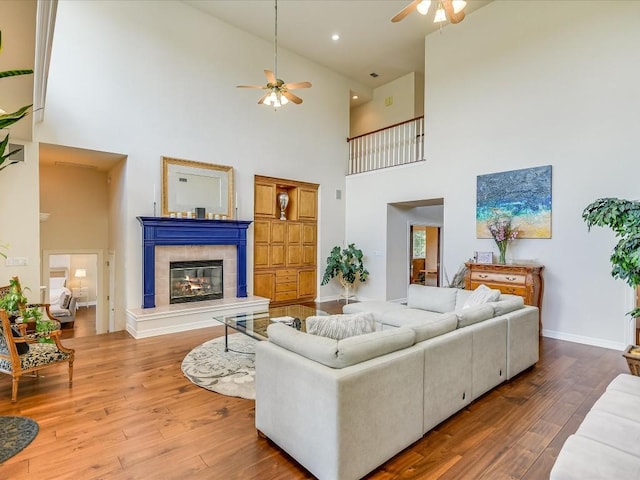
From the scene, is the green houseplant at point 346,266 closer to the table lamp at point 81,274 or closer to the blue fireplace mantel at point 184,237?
the blue fireplace mantel at point 184,237

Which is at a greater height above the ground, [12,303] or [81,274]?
[12,303]

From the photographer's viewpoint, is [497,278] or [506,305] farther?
[497,278]

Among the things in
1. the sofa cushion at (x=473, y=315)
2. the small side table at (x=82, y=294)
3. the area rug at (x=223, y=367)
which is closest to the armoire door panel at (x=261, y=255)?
Answer: the area rug at (x=223, y=367)

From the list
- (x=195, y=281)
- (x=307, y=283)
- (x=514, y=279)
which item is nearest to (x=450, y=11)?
(x=514, y=279)

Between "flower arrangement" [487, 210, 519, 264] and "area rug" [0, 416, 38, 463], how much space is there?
19.4 feet

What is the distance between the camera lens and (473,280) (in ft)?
18.1

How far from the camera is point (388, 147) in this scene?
7.72m

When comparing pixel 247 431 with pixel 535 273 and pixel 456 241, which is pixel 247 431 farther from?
pixel 456 241

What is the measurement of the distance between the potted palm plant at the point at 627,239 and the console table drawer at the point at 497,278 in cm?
185

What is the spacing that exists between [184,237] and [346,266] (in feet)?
11.5

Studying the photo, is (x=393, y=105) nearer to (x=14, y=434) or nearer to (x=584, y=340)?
(x=584, y=340)

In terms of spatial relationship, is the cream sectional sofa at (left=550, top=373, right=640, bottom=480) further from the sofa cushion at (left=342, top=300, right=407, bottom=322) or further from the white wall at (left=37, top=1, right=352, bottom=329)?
the white wall at (left=37, top=1, right=352, bottom=329)

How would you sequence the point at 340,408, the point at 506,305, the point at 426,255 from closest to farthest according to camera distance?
the point at 340,408 → the point at 506,305 → the point at 426,255

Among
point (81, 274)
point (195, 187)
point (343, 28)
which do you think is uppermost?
point (343, 28)
